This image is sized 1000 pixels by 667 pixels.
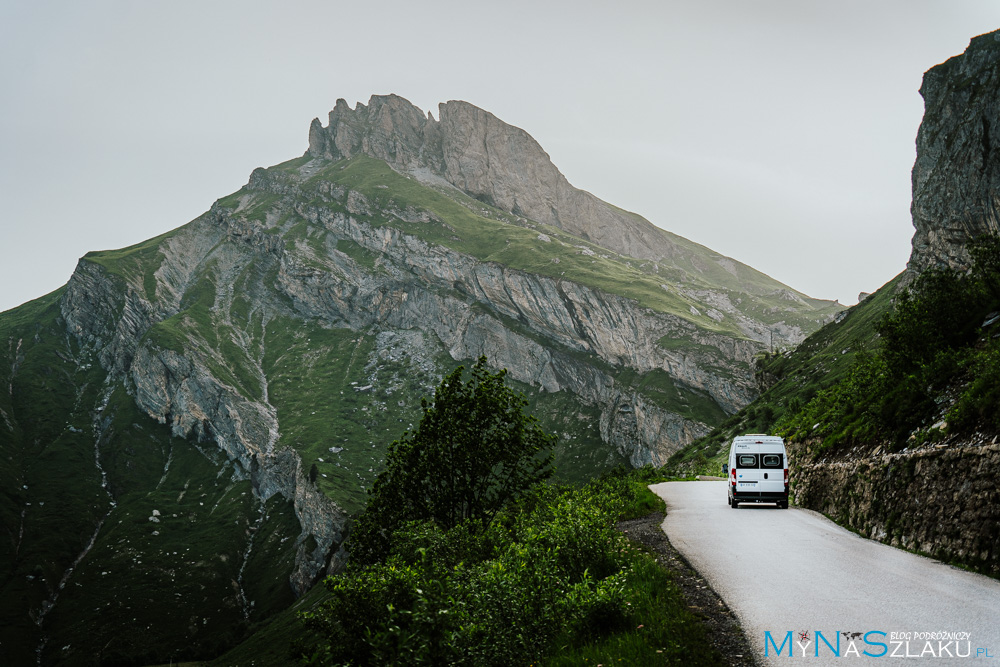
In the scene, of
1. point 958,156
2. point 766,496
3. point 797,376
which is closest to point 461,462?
point 766,496

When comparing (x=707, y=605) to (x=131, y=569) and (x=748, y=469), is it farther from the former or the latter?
(x=131, y=569)

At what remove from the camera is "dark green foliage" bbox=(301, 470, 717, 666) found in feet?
22.9

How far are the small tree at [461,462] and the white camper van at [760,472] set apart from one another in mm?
7835

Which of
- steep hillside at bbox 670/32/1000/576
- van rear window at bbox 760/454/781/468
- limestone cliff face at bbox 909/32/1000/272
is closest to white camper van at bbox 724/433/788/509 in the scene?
van rear window at bbox 760/454/781/468

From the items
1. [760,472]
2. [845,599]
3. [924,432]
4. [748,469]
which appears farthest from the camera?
[748,469]

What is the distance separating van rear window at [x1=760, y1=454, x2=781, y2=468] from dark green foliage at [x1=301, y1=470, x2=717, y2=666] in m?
13.3

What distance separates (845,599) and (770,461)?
14823 mm

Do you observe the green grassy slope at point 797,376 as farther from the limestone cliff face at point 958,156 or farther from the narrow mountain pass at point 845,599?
the narrow mountain pass at point 845,599

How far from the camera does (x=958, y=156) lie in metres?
74.1

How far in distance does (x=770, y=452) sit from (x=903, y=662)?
56.6ft

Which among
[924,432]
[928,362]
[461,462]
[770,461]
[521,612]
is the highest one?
[928,362]

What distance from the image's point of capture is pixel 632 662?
21.8ft

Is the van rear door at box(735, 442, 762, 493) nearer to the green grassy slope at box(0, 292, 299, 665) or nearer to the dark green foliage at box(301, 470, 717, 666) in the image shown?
the dark green foliage at box(301, 470, 717, 666)

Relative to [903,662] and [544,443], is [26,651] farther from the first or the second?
[903,662]
